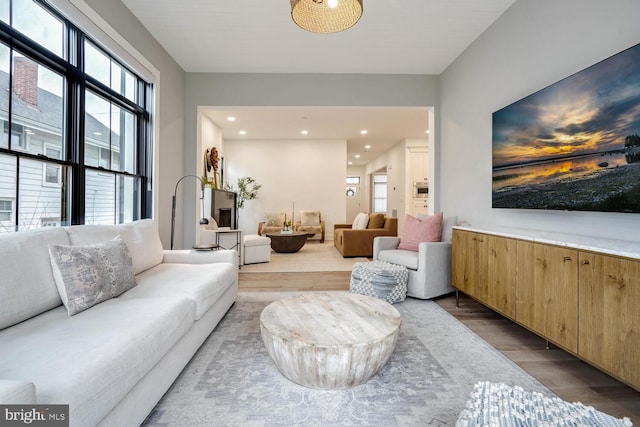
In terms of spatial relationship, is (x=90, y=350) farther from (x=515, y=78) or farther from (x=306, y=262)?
(x=306, y=262)

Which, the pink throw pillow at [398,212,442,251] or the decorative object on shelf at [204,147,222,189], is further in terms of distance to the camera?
the decorative object on shelf at [204,147,222,189]

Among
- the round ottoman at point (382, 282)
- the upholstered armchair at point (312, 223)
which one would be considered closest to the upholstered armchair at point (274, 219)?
the upholstered armchair at point (312, 223)

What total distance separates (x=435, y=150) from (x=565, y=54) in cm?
211

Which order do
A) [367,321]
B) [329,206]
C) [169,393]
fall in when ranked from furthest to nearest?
[329,206] < [367,321] < [169,393]

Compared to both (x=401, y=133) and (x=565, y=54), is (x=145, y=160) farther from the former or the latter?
(x=401, y=133)

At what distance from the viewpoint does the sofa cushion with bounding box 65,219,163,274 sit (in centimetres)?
196

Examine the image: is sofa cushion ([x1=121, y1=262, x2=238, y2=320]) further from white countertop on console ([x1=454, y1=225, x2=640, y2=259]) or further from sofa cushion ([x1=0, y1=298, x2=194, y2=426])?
white countertop on console ([x1=454, y1=225, x2=640, y2=259])

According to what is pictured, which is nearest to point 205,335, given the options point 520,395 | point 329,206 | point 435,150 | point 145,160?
point 520,395

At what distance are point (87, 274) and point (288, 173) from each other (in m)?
6.84

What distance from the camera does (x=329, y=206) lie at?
8.43 metres

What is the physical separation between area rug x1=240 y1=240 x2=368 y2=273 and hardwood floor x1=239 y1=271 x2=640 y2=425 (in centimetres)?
212

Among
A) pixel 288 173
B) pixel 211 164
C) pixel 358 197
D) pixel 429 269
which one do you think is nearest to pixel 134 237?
pixel 429 269

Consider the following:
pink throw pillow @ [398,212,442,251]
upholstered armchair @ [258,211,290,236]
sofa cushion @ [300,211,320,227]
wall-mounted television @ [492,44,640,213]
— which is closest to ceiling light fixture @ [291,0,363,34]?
wall-mounted television @ [492,44,640,213]

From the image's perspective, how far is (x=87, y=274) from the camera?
5.46 feet
